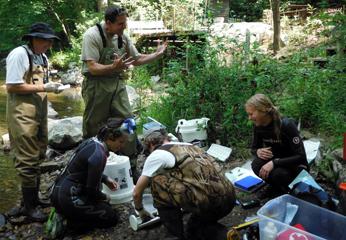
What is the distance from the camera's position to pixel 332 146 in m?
4.41

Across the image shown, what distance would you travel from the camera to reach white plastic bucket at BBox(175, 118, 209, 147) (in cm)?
504

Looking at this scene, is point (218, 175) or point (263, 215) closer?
point (263, 215)

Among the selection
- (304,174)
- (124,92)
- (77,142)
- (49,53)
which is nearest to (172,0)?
(49,53)

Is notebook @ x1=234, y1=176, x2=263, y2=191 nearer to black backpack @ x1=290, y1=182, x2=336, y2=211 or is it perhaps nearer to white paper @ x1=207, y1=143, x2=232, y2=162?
white paper @ x1=207, y1=143, x2=232, y2=162

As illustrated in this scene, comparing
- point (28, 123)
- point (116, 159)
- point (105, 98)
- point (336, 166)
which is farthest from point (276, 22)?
point (28, 123)

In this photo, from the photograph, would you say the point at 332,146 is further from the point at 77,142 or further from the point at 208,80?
the point at 77,142

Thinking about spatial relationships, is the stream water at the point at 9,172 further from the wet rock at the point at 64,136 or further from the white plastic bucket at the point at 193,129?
the white plastic bucket at the point at 193,129

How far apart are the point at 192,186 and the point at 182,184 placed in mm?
72

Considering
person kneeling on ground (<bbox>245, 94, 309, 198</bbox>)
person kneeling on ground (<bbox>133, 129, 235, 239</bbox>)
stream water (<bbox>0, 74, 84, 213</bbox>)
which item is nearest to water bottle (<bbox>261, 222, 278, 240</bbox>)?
person kneeling on ground (<bbox>133, 129, 235, 239</bbox>)

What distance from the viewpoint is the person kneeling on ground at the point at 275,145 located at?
3.51 metres

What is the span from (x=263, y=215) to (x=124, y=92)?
2.12m

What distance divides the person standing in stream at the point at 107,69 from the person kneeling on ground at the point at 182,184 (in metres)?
1.12

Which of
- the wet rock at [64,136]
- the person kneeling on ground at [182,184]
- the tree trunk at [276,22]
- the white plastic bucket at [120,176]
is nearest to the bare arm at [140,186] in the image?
the person kneeling on ground at [182,184]

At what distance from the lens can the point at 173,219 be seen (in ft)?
10.1
